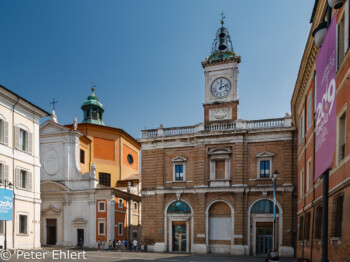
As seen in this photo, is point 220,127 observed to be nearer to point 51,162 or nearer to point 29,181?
point 29,181

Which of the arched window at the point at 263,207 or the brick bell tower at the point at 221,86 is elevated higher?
the brick bell tower at the point at 221,86

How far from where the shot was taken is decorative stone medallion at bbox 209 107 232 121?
1390 inches

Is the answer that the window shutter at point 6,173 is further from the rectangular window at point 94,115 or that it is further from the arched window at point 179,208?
the rectangular window at point 94,115

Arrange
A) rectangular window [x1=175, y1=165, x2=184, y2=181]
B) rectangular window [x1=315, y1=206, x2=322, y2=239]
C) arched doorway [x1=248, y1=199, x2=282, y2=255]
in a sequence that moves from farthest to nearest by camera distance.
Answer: rectangular window [x1=175, y1=165, x2=184, y2=181] → arched doorway [x1=248, y1=199, x2=282, y2=255] → rectangular window [x1=315, y1=206, x2=322, y2=239]

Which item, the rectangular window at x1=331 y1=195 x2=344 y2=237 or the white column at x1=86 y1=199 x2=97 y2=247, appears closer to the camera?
the rectangular window at x1=331 y1=195 x2=344 y2=237

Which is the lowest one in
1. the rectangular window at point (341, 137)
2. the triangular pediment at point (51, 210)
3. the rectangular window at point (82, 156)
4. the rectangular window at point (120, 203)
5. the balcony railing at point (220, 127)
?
the triangular pediment at point (51, 210)

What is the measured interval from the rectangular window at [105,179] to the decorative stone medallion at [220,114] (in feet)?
56.0

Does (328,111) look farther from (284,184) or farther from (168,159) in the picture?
(168,159)

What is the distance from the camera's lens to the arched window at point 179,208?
34969 millimetres

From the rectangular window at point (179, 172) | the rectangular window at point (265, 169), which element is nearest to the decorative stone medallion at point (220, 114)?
the rectangular window at point (265, 169)

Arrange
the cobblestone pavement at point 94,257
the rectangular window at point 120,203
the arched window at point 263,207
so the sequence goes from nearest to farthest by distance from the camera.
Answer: the cobblestone pavement at point 94,257
the arched window at point 263,207
the rectangular window at point 120,203

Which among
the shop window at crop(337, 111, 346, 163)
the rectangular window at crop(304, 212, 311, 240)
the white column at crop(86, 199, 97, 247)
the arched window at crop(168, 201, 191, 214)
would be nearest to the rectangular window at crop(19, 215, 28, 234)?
the white column at crop(86, 199, 97, 247)

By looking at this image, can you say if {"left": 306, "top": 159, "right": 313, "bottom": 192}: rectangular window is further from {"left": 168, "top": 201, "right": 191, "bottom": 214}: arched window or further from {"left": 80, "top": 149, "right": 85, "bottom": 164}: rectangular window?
{"left": 80, "top": 149, "right": 85, "bottom": 164}: rectangular window

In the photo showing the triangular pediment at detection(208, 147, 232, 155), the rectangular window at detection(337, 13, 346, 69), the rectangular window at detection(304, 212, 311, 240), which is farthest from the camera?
the triangular pediment at detection(208, 147, 232, 155)
